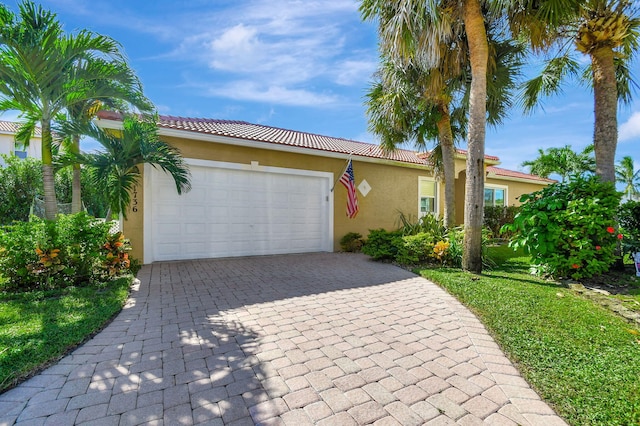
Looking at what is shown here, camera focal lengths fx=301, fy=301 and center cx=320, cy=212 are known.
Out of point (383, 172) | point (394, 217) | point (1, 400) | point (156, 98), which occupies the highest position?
point (156, 98)

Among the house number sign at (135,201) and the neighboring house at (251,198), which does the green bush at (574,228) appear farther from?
the house number sign at (135,201)

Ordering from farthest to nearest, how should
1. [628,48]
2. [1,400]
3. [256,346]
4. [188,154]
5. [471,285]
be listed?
[188,154] < [628,48] < [471,285] < [256,346] < [1,400]

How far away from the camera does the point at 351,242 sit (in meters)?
10.8

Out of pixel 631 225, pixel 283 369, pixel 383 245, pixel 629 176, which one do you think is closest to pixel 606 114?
pixel 631 225

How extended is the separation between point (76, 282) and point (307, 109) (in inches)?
430

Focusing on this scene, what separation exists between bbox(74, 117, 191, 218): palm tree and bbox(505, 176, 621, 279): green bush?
26.3ft

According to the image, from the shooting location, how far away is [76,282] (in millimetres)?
5703

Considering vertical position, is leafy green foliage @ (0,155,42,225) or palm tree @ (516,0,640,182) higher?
palm tree @ (516,0,640,182)

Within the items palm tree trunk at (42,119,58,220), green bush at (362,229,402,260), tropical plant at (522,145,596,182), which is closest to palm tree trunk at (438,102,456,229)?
green bush at (362,229,402,260)

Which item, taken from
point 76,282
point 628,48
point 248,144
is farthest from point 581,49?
point 76,282

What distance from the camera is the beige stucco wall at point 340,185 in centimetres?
787

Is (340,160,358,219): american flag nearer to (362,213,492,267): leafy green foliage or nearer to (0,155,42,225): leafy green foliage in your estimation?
(362,213,492,267): leafy green foliage

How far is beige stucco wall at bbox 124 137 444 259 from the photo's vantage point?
7.87 meters

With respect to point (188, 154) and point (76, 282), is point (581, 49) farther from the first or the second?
point (76, 282)
